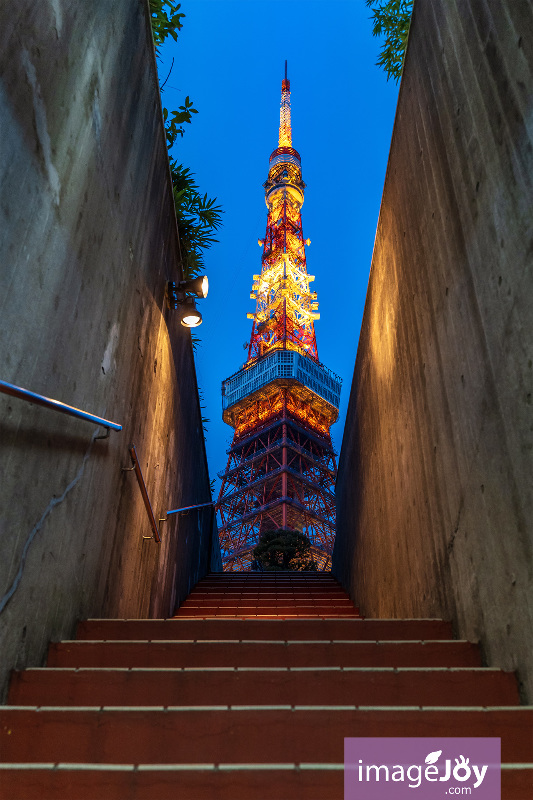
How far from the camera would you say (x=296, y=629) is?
2.68 meters

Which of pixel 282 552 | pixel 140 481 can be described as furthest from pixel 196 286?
pixel 282 552

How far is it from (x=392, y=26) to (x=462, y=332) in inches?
148

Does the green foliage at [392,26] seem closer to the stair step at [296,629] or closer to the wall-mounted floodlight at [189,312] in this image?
the wall-mounted floodlight at [189,312]

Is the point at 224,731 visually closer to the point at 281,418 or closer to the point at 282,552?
the point at 282,552

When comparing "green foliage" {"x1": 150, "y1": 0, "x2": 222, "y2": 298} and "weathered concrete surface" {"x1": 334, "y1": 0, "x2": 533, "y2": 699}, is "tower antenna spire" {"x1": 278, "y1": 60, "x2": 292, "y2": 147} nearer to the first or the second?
"green foliage" {"x1": 150, "y1": 0, "x2": 222, "y2": 298}

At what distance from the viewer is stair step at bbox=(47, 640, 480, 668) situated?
2225 millimetres

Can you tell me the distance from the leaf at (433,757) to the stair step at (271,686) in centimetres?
37

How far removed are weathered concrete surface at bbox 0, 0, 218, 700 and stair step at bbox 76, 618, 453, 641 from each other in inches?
17.5

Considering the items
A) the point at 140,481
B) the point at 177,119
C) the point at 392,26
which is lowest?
the point at 140,481

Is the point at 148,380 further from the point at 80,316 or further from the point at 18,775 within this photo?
the point at 18,775

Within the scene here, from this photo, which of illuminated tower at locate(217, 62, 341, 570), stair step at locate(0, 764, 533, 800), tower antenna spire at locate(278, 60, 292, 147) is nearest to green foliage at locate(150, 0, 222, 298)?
stair step at locate(0, 764, 533, 800)

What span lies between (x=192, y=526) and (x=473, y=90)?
5781 mm

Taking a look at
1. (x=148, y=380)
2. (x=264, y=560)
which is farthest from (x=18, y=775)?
(x=264, y=560)

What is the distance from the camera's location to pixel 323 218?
12550cm
